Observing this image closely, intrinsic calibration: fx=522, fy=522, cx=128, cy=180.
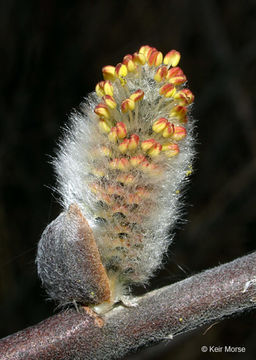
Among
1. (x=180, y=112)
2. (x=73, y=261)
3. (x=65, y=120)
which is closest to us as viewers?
(x=73, y=261)

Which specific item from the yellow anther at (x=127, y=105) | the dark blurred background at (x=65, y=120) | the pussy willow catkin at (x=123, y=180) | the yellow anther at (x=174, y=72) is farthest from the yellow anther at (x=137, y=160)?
the dark blurred background at (x=65, y=120)

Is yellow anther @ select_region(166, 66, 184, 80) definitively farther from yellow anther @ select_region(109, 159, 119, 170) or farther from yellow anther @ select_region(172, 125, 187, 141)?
yellow anther @ select_region(109, 159, 119, 170)

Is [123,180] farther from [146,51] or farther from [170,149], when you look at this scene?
[146,51]

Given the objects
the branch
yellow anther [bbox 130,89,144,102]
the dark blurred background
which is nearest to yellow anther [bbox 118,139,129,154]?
yellow anther [bbox 130,89,144,102]

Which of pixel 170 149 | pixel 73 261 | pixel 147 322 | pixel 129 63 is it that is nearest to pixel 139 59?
pixel 129 63

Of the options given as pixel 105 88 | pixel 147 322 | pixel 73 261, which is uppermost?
pixel 105 88

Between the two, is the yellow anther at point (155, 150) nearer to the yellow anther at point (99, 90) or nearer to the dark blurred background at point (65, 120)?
the yellow anther at point (99, 90)

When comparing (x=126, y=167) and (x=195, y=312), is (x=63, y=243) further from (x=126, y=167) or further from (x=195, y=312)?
(x=195, y=312)
